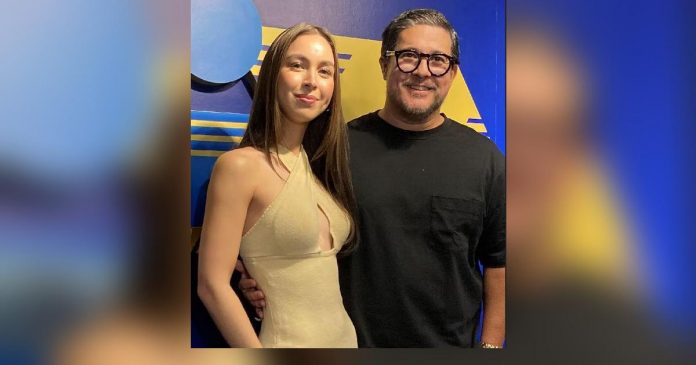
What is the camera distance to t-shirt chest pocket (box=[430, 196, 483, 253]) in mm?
2080

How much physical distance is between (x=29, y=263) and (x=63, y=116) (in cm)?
41

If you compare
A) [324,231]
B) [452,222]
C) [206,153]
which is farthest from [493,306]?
[206,153]

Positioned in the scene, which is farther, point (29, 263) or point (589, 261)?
point (589, 261)

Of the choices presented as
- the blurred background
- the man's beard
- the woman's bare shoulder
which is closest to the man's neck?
the man's beard

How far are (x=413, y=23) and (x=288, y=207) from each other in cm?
64

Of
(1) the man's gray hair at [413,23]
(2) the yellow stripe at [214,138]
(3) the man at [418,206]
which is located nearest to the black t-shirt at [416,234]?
(3) the man at [418,206]

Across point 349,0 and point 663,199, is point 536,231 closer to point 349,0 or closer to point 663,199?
point 663,199

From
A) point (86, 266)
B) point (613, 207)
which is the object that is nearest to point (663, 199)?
point (613, 207)

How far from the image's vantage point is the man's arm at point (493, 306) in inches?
84.2

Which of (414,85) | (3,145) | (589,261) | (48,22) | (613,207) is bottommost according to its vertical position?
(589,261)

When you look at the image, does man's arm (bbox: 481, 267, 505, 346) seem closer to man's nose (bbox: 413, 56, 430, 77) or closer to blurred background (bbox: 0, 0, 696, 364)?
blurred background (bbox: 0, 0, 696, 364)

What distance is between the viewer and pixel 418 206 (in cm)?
208

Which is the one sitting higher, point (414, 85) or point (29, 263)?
point (414, 85)

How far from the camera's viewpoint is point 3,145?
198cm
